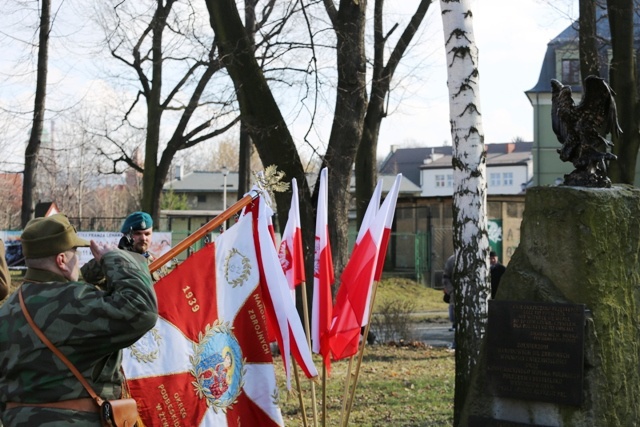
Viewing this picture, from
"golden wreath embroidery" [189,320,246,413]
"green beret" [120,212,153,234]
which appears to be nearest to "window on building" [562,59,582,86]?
"green beret" [120,212,153,234]

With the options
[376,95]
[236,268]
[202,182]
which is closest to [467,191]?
[236,268]

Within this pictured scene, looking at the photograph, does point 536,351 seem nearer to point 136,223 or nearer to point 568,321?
point 568,321

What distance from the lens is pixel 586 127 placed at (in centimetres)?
734

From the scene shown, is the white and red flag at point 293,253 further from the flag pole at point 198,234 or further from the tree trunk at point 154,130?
the tree trunk at point 154,130

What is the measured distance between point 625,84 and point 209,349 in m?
12.7

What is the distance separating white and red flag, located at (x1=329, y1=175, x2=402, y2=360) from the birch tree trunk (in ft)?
4.49

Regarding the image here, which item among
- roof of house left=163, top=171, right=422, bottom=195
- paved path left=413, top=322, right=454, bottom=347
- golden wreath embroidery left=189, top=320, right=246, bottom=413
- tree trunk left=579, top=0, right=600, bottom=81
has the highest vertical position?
roof of house left=163, top=171, right=422, bottom=195

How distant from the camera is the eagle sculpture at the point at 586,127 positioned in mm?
7199

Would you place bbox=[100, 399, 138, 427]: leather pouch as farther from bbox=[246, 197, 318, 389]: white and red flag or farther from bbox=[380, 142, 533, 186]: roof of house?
bbox=[380, 142, 533, 186]: roof of house

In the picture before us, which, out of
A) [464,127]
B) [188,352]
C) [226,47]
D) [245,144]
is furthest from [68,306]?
[245,144]

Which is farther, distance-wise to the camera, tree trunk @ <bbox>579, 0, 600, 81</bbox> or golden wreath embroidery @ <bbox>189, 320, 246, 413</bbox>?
tree trunk @ <bbox>579, 0, 600, 81</bbox>

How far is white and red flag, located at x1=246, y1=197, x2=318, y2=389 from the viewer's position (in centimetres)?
649

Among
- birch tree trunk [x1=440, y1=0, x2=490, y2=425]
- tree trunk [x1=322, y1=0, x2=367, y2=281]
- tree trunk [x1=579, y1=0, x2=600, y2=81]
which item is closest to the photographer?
birch tree trunk [x1=440, y1=0, x2=490, y2=425]

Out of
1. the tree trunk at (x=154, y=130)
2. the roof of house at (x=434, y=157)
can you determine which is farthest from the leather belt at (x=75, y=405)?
the roof of house at (x=434, y=157)
